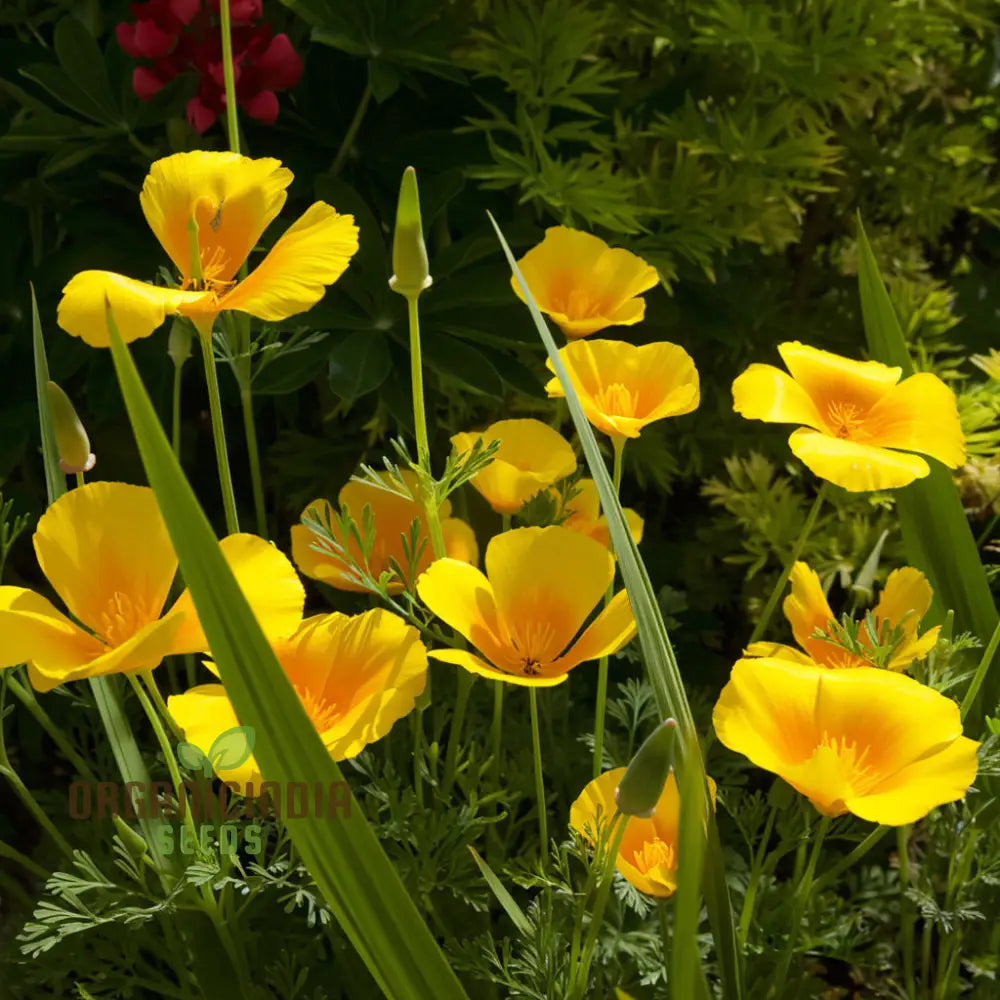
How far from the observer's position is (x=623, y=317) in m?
0.66

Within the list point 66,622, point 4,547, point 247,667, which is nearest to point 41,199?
point 4,547

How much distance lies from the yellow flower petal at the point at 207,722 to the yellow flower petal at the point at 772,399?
0.28 m

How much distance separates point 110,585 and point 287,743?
0.15m

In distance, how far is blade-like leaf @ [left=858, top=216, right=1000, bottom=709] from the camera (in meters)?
0.71

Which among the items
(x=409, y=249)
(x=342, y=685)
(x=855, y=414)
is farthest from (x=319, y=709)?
(x=855, y=414)

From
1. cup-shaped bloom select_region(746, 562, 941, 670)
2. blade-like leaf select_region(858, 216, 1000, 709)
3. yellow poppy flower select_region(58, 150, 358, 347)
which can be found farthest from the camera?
blade-like leaf select_region(858, 216, 1000, 709)

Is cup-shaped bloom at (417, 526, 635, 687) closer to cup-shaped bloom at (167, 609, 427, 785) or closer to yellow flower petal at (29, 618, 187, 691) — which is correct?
cup-shaped bloom at (167, 609, 427, 785)

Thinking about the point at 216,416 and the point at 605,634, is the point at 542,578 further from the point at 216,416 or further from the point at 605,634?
the point at 216,416

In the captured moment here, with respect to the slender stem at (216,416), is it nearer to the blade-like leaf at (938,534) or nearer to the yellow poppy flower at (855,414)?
the yellow poppy flower at (855,414)

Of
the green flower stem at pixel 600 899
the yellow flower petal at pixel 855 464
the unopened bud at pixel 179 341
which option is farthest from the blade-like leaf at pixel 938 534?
the unopened bud at pixel 179 341

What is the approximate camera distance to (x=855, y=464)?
1.72 ft

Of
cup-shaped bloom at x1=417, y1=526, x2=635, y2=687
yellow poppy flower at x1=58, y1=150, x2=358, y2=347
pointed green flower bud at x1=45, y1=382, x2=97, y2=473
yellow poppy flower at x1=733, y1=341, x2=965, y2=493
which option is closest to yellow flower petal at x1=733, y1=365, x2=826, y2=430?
yellow poppy flower at x1=733, y1=341, x2=965, y2=493

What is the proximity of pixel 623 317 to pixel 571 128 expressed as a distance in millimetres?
357

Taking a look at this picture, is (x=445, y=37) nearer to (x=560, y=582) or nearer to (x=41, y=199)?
(x=41, y=199)
